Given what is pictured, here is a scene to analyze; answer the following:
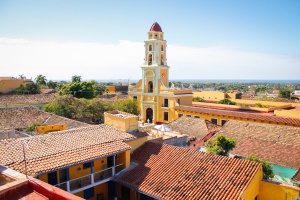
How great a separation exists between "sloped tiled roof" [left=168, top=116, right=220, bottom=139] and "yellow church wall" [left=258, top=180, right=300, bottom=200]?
32.4 ft

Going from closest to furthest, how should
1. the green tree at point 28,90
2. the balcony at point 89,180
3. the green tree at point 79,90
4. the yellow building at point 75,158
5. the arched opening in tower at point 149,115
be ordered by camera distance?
the yellow building at point 75,158 < the balcony at point 89,180 < the arched opening in tower at point 149,115 < the green tree at point 79,90 < the green tree at point 28,90

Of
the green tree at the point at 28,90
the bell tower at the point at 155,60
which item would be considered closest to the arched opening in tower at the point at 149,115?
the bell tower at the point at 155,60

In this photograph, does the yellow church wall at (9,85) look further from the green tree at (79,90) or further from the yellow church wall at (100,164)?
the yellow church wall at (100,164)

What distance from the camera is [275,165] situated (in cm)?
1480

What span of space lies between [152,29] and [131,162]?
2412 centimetres

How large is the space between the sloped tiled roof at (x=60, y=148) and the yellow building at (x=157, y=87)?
2010 centimetres

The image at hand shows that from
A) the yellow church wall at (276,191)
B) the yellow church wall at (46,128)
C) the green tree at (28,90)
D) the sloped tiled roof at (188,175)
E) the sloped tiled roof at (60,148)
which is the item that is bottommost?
the yellow church wall at (276,191)

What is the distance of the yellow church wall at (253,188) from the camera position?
926cm

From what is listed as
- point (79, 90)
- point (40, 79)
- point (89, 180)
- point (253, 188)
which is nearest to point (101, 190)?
point (89, 180)

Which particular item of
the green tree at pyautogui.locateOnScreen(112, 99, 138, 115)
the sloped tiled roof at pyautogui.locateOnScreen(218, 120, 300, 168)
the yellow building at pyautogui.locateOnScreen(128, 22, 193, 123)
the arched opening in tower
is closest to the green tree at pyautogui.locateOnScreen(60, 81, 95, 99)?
the green tree at pyautogui.locateOnScreen(112, 99, 138, 115)

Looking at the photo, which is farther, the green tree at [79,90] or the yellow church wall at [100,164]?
the green tree at [79,90]

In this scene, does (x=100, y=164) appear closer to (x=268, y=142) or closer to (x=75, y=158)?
(x=75, y=158)

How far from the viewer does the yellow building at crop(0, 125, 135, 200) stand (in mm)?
9172

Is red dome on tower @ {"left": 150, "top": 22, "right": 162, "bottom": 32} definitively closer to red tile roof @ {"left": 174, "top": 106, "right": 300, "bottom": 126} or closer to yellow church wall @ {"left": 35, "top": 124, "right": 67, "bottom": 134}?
red tile roof @ {"left": 174, "top": 106, "right": 300, "bottom": 126}
